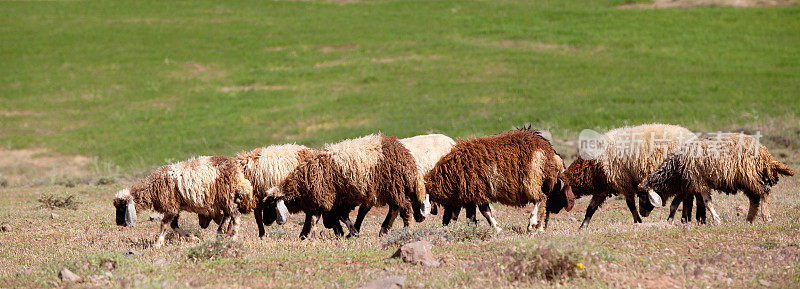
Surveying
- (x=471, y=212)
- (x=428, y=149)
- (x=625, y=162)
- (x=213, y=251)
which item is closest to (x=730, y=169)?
(x=625, y=162)

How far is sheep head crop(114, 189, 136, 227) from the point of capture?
1285cm

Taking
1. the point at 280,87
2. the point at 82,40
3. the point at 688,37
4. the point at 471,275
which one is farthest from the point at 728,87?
the point at 82,40

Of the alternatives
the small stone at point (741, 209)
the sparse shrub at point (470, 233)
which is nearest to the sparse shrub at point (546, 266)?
the sparse shrub at point (470, 233)

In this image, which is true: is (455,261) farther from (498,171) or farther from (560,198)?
(560,198)

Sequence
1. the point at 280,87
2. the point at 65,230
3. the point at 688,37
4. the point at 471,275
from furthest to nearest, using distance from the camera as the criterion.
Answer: the point at 688,37 → the point at 280,87 → the point at 65,230 → the point at 471,275

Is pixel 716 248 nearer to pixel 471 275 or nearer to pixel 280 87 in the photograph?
pixel 471 275

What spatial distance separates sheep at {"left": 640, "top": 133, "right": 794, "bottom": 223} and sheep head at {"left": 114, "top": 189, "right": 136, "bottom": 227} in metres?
8.83

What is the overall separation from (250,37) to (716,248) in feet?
158

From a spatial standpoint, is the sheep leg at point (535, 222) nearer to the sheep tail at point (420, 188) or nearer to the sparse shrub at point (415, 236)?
the sheep tail at point (420, 188)

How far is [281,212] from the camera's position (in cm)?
1290

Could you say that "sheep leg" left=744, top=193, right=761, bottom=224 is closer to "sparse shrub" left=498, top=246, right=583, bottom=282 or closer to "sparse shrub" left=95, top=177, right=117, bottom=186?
"sparse shrub" left=498, top=246, right=583, bottom=282

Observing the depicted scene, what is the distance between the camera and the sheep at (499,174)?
507 inches

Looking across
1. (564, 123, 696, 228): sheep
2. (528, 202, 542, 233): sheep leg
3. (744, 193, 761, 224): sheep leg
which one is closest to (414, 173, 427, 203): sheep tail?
(528, 202, 542, 233): sheep leg

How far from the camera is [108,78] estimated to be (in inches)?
1841
